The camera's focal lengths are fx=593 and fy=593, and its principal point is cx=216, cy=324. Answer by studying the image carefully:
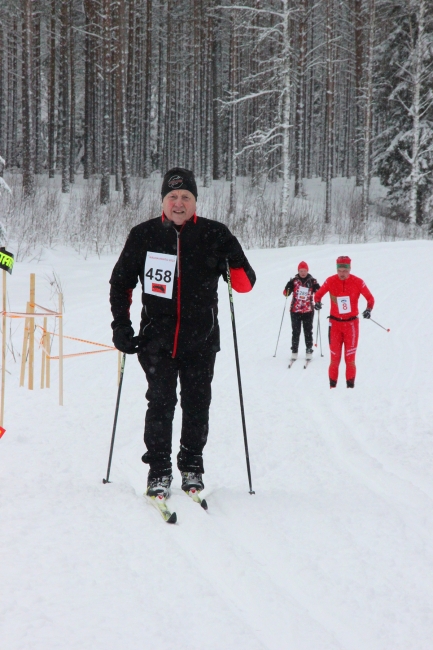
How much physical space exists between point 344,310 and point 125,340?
15.5 feet

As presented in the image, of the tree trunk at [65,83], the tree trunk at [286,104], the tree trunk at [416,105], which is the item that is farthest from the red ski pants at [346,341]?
the tree trunk at [65,83]

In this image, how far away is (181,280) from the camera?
3.69 meters

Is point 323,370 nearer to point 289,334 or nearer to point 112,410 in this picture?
point 289,334

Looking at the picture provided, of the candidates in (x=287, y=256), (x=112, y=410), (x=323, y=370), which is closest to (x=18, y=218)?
(x=287, y=256)

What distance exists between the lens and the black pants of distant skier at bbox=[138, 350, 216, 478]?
3.73m

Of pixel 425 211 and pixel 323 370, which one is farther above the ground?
pixel 425 211

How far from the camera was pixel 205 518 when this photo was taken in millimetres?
3555

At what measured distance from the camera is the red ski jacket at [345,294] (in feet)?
25.3

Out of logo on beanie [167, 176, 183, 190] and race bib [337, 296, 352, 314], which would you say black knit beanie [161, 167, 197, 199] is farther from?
race bib [337, 296, 352, 314]

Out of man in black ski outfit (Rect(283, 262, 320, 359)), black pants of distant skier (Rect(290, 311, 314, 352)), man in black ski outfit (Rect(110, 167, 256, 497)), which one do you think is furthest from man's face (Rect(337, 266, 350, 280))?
man in black ski outfit (Rect(110, 167, 256, 497))

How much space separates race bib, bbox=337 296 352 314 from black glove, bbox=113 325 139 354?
459 cm

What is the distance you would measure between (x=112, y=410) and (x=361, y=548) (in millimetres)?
3499

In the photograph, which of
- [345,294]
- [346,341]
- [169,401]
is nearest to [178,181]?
[169,401]

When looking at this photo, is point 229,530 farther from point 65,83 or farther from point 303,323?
point 65,83
